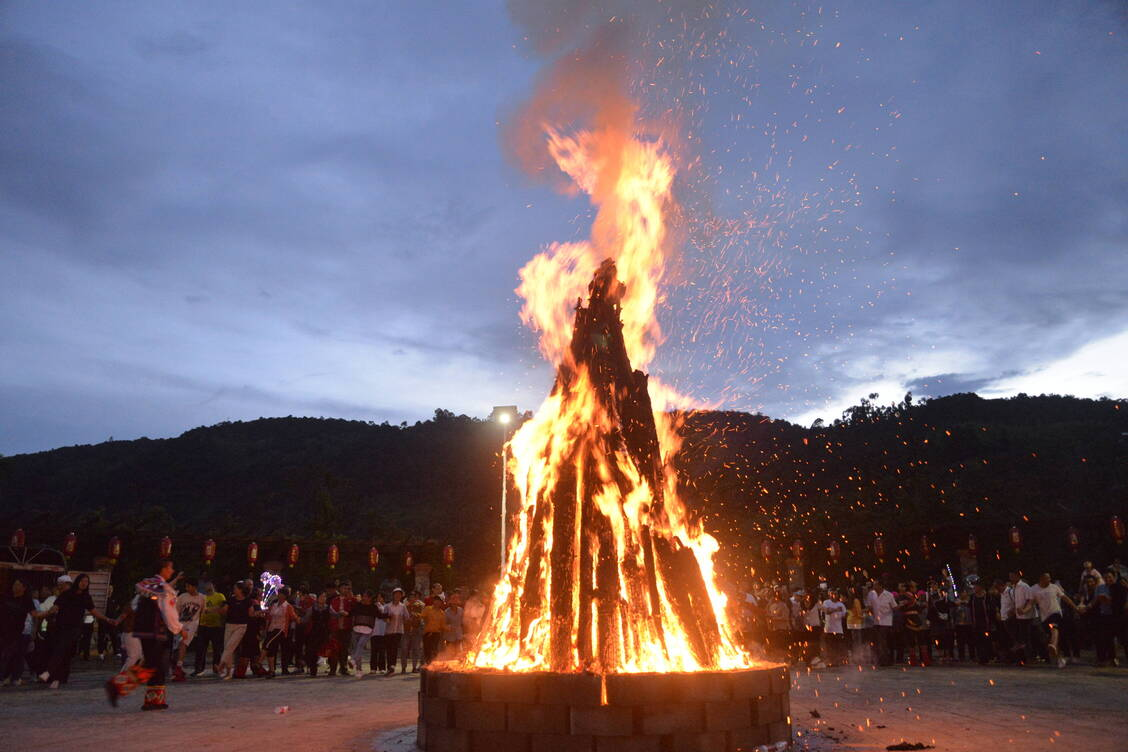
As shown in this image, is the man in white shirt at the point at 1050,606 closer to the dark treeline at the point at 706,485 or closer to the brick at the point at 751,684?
the dark treeline at the point at 706,485

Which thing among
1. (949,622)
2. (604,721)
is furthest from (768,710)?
(949,622)

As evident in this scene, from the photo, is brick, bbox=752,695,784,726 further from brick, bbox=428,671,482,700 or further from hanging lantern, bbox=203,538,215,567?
hanging lantern, bbox=203,538,215,567

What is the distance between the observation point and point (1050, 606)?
1591 centimetres

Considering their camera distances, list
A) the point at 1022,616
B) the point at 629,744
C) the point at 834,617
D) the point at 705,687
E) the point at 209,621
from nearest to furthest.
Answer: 1. the point at 629,744
2. the point at 705,687
3. the point at 209,621
4. the point at 1022,616
5. the point at 834,617

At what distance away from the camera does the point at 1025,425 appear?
6191 cm

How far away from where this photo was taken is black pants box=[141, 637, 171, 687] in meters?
9.51

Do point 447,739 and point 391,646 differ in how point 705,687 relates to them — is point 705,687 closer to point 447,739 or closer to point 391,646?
point 447,739

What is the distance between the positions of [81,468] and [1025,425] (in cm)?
8978

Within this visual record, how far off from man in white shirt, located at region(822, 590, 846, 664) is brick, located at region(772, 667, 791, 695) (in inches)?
457

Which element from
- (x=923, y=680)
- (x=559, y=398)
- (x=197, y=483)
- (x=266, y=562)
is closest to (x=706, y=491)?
(x=266, y=562)

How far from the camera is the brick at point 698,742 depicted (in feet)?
19.5

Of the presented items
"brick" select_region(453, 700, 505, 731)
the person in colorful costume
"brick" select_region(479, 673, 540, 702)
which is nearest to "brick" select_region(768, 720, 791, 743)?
"brick" select_region(479, 673, 540, 702)

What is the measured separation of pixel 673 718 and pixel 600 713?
1.91 ft

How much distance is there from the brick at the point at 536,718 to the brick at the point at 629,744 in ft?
1.03
